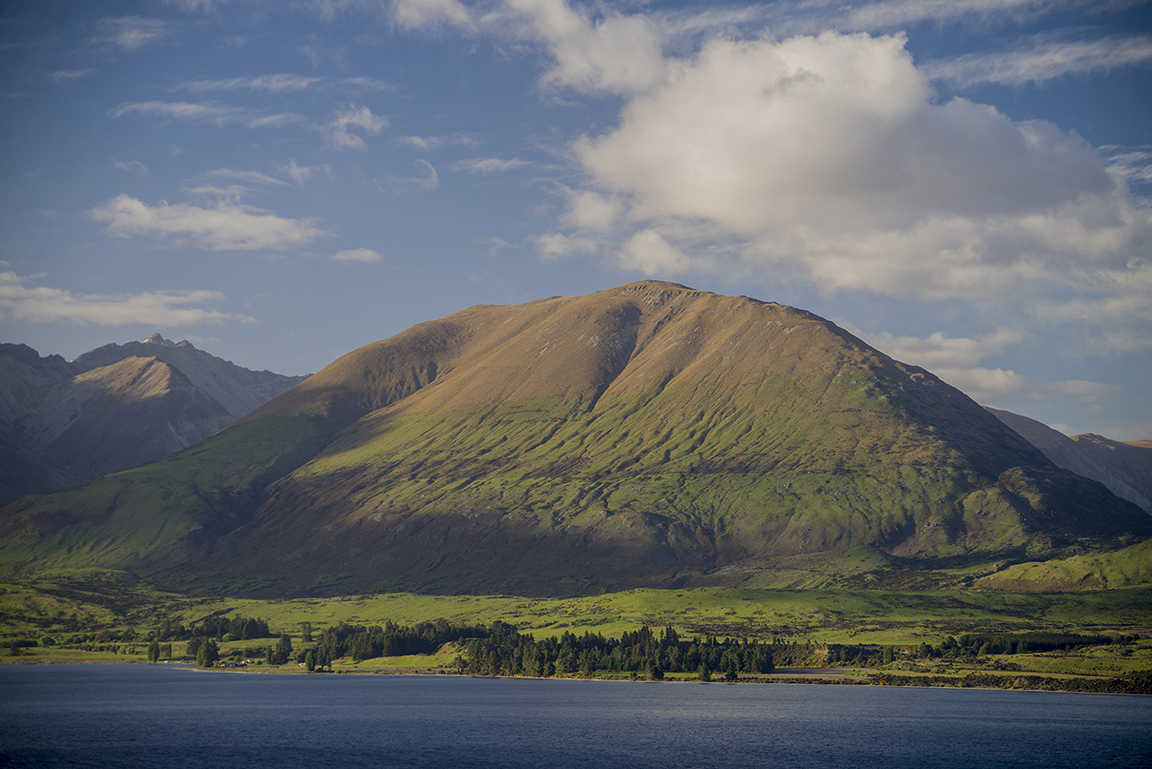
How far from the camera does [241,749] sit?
18450cm

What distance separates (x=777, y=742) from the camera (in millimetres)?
190125

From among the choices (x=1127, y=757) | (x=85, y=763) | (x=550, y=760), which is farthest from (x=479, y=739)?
(x=1127, y=757)

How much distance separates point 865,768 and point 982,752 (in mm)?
30893

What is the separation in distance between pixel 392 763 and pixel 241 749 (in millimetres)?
34992

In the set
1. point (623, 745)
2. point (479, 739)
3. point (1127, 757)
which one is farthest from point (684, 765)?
point (1127, 757)

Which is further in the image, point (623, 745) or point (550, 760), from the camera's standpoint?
point (623, 745)

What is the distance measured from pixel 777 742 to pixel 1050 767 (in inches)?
1890

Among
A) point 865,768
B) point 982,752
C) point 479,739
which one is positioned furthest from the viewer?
point 479,739

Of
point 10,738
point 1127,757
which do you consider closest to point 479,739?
point 10,738

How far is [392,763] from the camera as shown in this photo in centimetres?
16900

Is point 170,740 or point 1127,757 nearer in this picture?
point 1127,757

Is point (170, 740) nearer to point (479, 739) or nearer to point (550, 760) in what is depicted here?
point (479, 739)

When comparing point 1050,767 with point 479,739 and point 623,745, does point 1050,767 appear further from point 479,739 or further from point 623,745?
point 479,739

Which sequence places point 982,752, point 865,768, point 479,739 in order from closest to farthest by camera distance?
point 865,768 → point 982,752 → point 479,739
